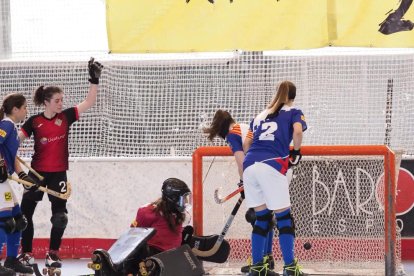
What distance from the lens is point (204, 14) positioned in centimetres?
714

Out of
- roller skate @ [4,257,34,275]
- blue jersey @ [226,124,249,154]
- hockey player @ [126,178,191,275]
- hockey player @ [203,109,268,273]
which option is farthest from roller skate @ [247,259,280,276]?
roller skate @ [4,257,34,275]

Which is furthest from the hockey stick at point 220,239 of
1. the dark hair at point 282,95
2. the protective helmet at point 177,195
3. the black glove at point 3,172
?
the black glove at point 3,172

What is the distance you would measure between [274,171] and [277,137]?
21cm

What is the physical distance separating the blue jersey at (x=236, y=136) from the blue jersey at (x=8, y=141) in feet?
4.65

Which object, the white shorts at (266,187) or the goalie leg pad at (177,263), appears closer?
the goalie leg pad at (177,263)

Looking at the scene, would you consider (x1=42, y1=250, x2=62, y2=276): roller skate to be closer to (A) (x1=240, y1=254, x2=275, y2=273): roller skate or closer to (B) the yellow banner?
(A) (x1=240, y1=254, x2=275, y2=273): roller skate

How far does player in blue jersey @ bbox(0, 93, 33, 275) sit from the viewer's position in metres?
6.33

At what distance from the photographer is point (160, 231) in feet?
20.1

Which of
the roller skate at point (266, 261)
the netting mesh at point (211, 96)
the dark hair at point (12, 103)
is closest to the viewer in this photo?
the roller skate at point (266, 261)

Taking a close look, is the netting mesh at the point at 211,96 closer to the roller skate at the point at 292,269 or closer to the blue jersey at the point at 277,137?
the blue jersey at the point at 277,137

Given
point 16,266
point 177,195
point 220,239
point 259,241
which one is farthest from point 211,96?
point 16,266

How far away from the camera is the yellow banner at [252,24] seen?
692 cm

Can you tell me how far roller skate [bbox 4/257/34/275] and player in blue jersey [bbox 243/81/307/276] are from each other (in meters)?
1.50

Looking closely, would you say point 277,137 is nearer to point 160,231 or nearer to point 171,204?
point 171,204
